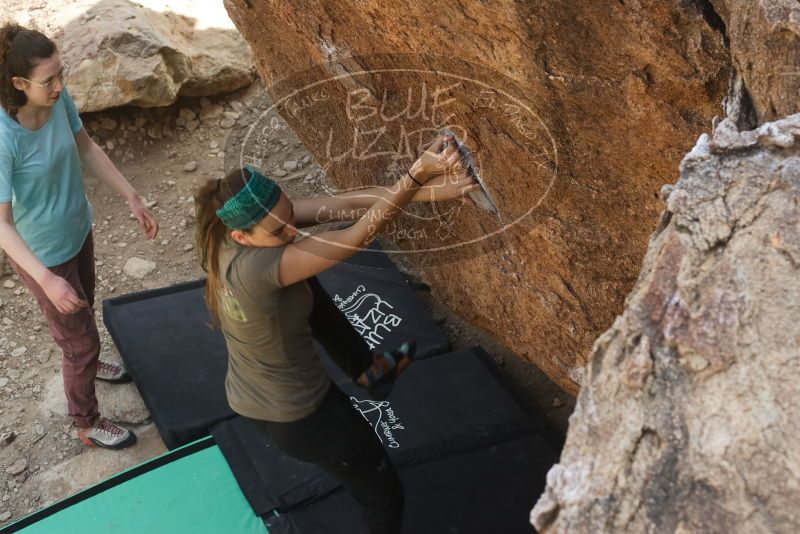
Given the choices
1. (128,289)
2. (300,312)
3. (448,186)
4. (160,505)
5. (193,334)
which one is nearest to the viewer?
(300,312)

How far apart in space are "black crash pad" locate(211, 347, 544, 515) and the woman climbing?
0.63 m

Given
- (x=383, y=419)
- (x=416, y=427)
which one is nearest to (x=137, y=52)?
(x=383, y=419)

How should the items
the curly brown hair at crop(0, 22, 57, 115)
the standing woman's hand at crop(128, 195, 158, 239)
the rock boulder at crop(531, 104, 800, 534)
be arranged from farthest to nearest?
the standing woman's hand at crop(128, 195, 158, 239), the curly brown hair at crop(0, 22, 57, 115), the rock boulder at crop(531, 104, 800, 534)

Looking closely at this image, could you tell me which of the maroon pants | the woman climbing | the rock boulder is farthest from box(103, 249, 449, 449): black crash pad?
the rock boulder

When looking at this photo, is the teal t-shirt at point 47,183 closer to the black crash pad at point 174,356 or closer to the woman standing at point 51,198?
the woman standing at point 51,198

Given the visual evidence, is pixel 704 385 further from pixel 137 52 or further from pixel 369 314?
pixel 137 52

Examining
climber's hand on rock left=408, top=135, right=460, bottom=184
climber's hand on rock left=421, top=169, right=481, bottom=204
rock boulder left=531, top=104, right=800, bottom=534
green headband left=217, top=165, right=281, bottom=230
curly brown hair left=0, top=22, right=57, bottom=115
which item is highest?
rock boulder left=531, top=104, right=800, bottom=534

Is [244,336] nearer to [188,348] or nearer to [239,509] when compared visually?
[239,509]

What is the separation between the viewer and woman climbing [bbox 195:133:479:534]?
83.1 inches

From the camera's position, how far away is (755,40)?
1828mm

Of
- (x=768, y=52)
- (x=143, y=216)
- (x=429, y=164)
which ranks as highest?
(x=768, y=52)

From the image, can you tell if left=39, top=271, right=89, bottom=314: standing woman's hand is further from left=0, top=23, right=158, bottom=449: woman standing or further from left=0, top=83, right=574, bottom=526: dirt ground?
left=0, top=83, right=574, bottom=526: dirt ground

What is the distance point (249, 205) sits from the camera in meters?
2.07

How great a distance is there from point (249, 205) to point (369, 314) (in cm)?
203
